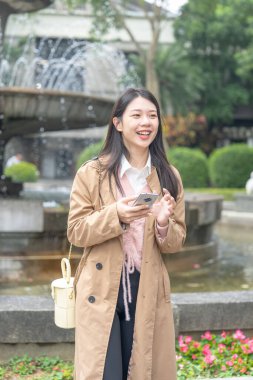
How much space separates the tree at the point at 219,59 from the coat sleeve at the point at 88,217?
32895 millimetres

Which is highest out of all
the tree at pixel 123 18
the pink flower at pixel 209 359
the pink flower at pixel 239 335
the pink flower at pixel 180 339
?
the tree at pixel 123 18

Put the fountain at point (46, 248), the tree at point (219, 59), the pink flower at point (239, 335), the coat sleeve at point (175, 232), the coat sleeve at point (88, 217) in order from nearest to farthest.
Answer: the coat sleeve at point (88, 217) → the coat sleeve at point (175, 232) → the fountain at point (46, 248) → the pink flower at point (239, 335) → the tree at point (219, 59)

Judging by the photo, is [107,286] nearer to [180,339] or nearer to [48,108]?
[180,339]

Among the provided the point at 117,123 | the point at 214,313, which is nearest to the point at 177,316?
the point at 214,313

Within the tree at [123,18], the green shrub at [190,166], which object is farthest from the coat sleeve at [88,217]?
the green shrub at [190,166]

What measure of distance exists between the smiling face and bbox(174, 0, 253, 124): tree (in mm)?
32761

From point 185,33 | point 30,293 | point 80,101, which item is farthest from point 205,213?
point 185,33

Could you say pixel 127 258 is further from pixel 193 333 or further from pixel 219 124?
pixel 219 124

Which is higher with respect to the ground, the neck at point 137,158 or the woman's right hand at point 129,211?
the neck at point 137,158

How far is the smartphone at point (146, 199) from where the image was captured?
94.1 inches

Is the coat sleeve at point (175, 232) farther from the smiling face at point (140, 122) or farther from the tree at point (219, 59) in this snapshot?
the tree at point (219, 59)

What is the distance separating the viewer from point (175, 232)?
105 inches

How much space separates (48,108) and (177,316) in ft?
14.3

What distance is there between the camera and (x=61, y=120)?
8375 mm
